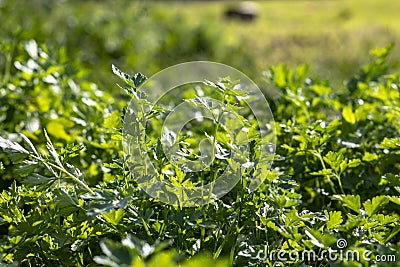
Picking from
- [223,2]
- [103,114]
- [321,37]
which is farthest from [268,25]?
[103,114]

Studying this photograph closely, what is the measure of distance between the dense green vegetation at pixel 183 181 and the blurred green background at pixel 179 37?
2.77 ft

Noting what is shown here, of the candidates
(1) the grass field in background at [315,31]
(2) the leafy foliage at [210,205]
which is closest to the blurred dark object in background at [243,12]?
(1) the grass field in background at [315,31]

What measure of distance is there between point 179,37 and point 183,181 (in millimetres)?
5301

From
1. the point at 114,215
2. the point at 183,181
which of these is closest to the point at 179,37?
the point at 183,181

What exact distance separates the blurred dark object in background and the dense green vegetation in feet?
29.0

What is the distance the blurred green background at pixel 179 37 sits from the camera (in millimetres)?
4758

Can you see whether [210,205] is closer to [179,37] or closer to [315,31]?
[179,37]

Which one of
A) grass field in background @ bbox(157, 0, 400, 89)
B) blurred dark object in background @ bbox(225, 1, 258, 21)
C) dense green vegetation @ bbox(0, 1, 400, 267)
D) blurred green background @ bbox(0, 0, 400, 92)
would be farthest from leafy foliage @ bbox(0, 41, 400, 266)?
blurred dark object in background @ bbox(225, 1, 258, 21)

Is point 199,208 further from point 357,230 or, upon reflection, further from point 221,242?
point 357,230

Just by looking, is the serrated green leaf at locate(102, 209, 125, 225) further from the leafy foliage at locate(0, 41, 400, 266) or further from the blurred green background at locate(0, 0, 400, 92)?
the blurred green background at locate(0, 0, 400, 92)

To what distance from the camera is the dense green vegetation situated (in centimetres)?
119

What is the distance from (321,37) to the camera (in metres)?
8.54

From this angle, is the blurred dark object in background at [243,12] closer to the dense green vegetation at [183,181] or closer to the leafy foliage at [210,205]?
the dense green vegetation at [183,181]

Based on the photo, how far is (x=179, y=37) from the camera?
6512 mm
